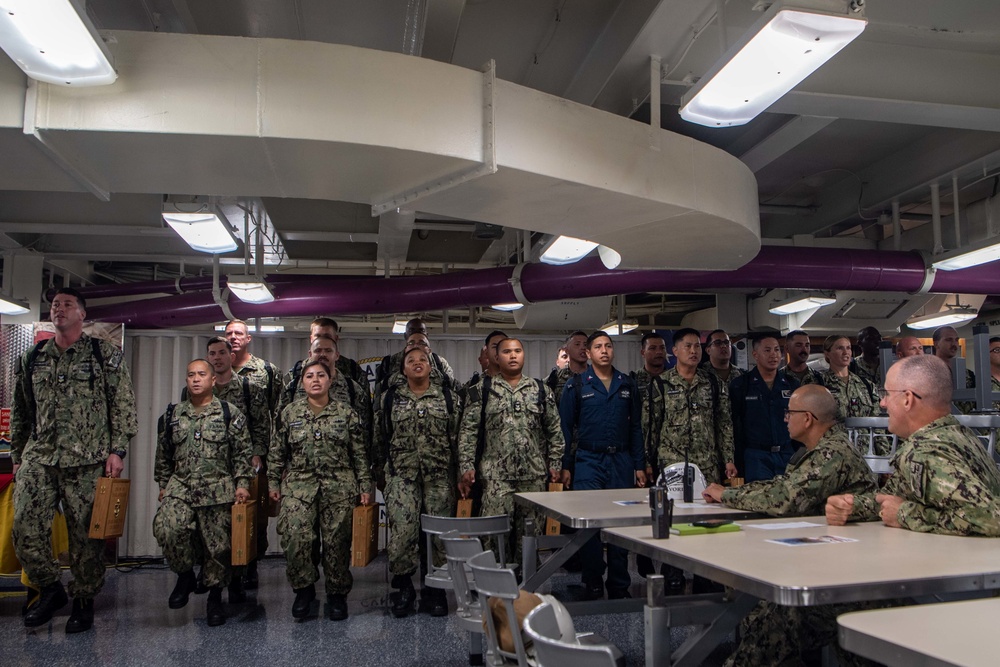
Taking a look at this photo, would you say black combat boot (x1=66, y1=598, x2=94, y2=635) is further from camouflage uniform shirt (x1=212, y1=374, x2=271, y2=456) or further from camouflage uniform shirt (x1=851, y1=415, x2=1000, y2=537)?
camouflage uniform shirt (x1=851, y1=415, x2=1000, y2=537)

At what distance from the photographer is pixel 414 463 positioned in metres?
5.39

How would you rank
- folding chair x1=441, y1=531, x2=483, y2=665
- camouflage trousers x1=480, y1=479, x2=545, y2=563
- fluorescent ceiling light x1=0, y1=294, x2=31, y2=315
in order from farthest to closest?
fluorescent ceiling light x1=0, y1=294, x2=31, y2=315 < camouflage trousers x1=480, y1=479, x2=545, y2=563 < folding chair x1=441, y1=531, x2=483, y2=665

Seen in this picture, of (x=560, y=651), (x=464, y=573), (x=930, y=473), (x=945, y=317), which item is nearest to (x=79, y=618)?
(x=464, y=573)

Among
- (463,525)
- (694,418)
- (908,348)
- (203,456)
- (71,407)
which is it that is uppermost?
(908,348)

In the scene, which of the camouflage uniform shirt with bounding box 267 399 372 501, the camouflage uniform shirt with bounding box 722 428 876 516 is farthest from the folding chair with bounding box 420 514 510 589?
the camouflage uniform shirt with bounding box 267 399 372 501

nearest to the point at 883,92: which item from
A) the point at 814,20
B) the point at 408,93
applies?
the point at 814,20

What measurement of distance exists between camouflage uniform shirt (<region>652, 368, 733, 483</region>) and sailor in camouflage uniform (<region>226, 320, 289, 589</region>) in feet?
10.1

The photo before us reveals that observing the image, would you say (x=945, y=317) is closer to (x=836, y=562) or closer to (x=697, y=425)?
(x=697, y=425)

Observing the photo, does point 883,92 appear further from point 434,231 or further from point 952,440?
point 434,231

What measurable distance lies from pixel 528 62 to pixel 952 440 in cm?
357

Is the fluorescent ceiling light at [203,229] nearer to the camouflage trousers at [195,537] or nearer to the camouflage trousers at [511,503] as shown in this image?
the camouflage trousers at [195,537]

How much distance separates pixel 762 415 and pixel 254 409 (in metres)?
4.12

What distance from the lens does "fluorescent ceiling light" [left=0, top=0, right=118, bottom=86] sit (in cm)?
266

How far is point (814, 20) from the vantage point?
2869 mm
